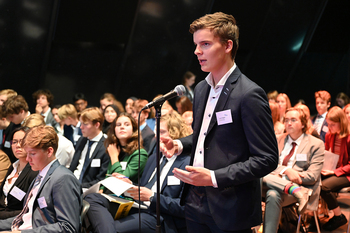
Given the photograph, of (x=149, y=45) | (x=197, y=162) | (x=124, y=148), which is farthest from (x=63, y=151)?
(x=149, y=45)

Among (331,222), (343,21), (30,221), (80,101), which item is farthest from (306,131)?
(343,21)

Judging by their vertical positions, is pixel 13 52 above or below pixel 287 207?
above

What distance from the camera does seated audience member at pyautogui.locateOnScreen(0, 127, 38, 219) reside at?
9.42ft

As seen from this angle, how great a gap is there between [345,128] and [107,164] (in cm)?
271

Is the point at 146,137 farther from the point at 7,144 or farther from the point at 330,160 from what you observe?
the point at 330,160

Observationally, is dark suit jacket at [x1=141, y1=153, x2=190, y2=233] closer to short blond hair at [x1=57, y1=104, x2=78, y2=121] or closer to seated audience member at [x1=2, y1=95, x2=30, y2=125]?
seated audience member at [x1=2, y1=95, x2=30, y2=125]

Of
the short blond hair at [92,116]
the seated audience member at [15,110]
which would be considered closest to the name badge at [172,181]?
the short blond hair at [92,116]

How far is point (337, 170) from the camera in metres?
3.81

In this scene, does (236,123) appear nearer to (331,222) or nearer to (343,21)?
(331,222)

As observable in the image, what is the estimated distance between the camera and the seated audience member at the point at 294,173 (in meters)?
3.02

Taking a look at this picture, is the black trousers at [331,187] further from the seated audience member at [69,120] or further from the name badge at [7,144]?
the name badge at [7,144]

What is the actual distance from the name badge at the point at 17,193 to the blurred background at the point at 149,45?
14.3 feet

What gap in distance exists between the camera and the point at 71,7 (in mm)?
6664

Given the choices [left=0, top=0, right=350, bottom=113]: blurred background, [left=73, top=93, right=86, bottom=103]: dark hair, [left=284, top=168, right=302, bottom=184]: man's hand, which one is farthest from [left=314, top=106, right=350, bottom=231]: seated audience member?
[left=73, top=93, right=86, bottom=103]: dark hair
